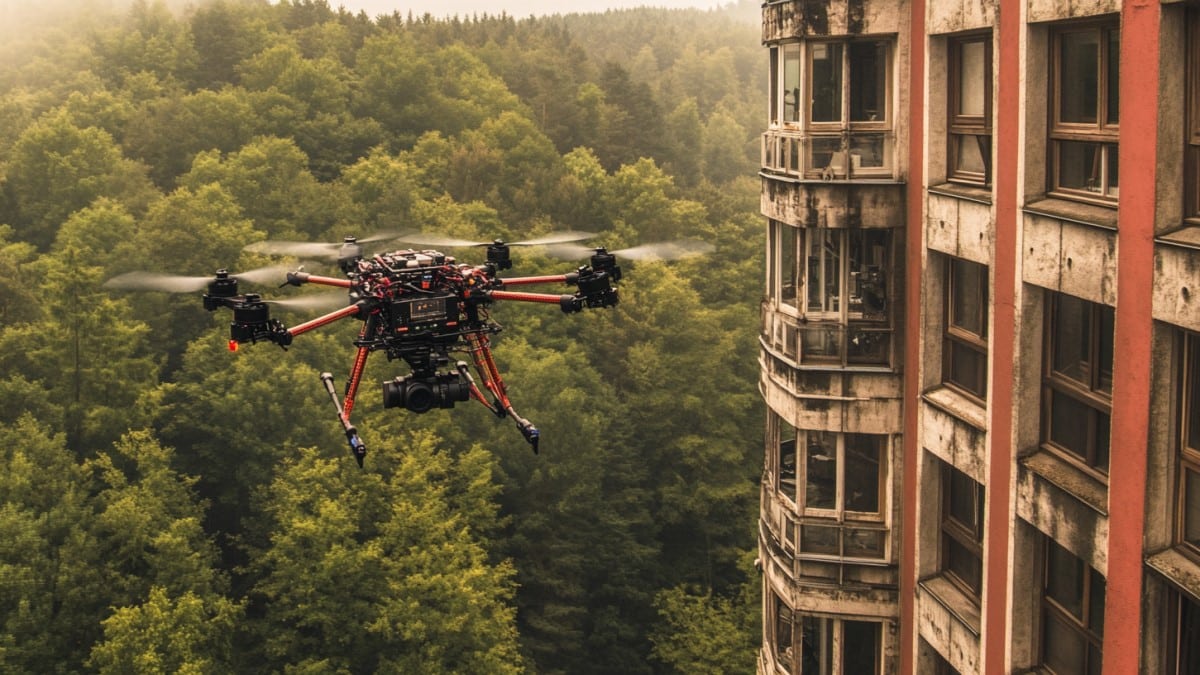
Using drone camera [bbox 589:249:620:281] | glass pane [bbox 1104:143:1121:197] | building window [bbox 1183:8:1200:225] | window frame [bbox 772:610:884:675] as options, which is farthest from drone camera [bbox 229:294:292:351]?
building window [bbox 1183:8:1200:225]

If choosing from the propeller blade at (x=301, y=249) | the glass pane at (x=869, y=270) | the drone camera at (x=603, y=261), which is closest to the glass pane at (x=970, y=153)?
the glass pane at (x=869, y=270)

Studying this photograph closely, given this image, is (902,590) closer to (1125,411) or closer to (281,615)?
(1125,411)

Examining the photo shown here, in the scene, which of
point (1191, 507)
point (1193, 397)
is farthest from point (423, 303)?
point (1191, 507)

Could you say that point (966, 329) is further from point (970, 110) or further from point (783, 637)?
point (783, 637)

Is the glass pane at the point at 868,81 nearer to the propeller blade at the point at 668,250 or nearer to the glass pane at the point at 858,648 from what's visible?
the propeller blade at the point at 668,250

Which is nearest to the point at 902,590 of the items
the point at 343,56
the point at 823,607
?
the point at 823,607
